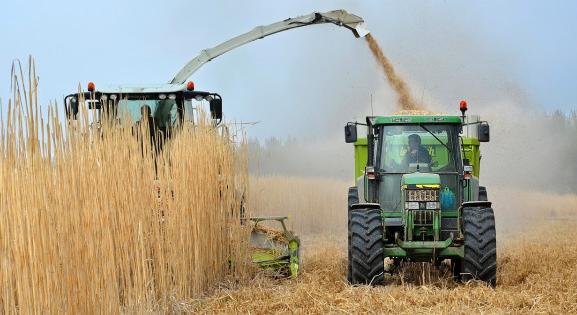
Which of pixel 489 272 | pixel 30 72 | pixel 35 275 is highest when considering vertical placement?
pixel 30 72

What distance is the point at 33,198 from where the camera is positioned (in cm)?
500

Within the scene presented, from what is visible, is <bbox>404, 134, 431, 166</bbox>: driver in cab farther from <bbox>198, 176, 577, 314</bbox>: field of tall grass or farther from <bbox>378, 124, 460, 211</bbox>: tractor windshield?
<bbox>198, 176, 577, 314</bbox>: field of tall grass

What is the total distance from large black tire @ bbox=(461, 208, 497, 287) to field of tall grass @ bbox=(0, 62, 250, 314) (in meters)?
2.38

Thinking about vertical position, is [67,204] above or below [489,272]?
above

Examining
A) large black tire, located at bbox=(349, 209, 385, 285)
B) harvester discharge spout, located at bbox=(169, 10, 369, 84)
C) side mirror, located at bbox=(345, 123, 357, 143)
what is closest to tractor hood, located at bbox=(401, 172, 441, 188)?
large black tire, located at bbox=(349, 209, 385, 285)

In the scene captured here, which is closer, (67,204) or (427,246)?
(67,204)

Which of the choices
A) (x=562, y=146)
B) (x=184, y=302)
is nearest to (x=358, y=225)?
(x=184, y=302)

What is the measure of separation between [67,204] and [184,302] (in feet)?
8.63

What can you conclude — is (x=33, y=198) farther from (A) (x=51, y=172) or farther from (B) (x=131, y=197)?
(B) (x=131, y=197)

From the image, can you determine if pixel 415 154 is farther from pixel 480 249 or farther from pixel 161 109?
pixel 161 109

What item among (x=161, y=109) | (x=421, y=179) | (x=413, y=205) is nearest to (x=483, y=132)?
(x=421, y=179)

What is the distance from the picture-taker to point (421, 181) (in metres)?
9.44

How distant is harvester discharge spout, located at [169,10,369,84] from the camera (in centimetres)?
1370

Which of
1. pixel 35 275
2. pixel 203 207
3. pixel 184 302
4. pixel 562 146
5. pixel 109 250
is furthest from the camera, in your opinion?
pixel 562 146
